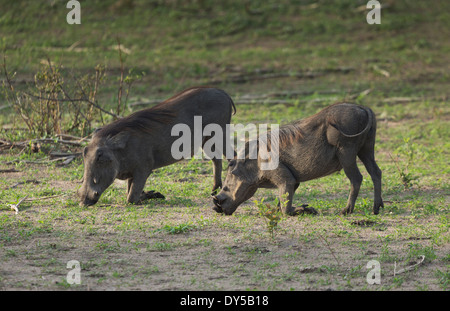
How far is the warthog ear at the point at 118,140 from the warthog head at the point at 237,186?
103 centimetres

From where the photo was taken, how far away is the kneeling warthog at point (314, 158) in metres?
5.87

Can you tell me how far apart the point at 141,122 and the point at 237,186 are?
1.16m

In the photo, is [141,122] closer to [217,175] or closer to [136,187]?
[136,187]

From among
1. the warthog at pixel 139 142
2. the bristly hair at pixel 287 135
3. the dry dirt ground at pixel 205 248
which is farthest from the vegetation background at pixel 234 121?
the bristly hair at pixel 287 135

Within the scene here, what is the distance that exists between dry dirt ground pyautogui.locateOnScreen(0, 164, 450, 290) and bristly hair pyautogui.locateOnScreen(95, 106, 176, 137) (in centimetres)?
71

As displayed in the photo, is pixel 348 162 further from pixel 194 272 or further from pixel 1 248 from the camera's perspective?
pixel 1 248

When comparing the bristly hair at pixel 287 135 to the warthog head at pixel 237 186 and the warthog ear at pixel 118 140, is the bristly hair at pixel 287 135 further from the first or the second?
the warthog ear at pixel 118 140

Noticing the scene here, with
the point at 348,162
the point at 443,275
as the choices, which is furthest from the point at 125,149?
the point at 443,275

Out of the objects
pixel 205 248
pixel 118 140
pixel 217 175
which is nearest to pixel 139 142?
pixel 118 140

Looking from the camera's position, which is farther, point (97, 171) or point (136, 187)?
point (136, 187)

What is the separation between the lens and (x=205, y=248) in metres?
5.03

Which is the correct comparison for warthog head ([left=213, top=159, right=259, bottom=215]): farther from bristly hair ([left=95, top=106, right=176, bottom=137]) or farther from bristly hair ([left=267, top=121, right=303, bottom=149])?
bristly hair ([left=95, top=106, right=176, bottom=137])

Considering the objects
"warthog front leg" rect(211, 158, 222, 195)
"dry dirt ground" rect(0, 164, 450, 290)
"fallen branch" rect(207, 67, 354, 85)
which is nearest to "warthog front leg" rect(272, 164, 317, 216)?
"dry dirt ground" rect(0, 164, 450, 290)

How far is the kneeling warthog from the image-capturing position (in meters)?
5.87
